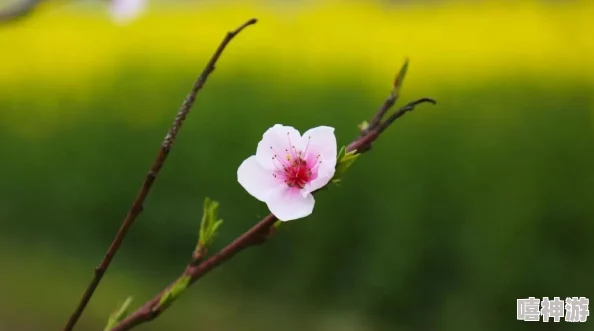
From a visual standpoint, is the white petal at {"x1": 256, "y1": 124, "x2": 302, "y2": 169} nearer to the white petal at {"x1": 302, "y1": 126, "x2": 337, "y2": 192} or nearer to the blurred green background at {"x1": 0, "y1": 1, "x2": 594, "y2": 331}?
the white petal at {"x1": 302, "y1": 126, "x2": 337, "y2": 192}

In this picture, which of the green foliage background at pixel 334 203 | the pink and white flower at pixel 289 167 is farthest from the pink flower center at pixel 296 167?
the green foliage background at pixel 334 203

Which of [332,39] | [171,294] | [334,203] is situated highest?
[332,39]

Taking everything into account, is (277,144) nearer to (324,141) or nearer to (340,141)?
(324,141)

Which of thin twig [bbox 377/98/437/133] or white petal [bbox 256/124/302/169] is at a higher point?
thin twig [bbox 377/98/437/133]

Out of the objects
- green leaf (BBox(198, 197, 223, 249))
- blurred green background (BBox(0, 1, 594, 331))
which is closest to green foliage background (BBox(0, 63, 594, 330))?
blurred green background (BBox(0, 1, 594, 331))

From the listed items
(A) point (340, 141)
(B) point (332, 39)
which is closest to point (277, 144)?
(A) point (340, 141)

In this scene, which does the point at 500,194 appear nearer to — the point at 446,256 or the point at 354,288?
the point at 446,256

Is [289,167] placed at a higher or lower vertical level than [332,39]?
lower
